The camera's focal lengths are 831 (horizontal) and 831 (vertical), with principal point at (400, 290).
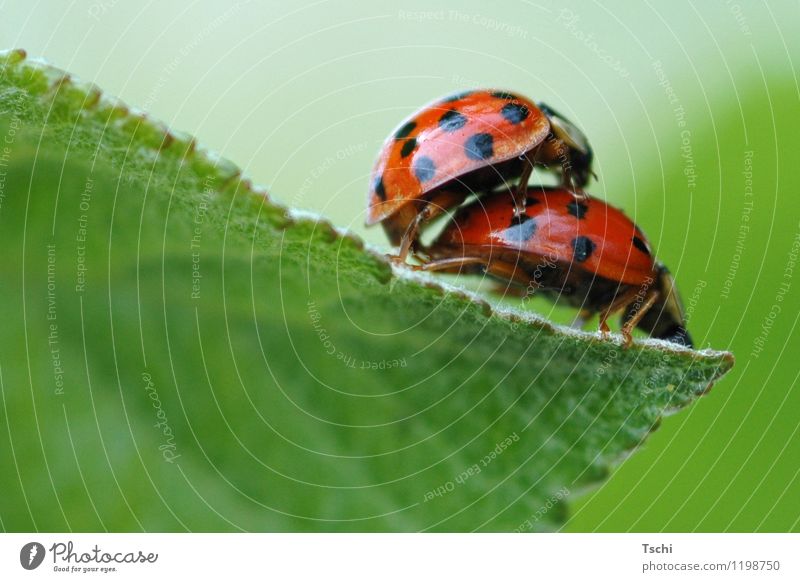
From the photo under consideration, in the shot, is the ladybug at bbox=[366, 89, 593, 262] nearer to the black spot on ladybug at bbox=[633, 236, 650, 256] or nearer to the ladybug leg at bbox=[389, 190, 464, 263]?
the ladybug leg at bbox=[389, 190, 464, 263]

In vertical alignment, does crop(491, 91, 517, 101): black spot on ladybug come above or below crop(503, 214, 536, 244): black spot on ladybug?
above

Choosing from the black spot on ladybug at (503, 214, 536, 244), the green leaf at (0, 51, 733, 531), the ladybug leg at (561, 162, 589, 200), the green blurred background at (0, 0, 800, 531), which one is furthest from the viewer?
the green blurred background at (0, 0, 800, 531)

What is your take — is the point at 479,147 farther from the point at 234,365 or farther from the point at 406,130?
the point at 234,365

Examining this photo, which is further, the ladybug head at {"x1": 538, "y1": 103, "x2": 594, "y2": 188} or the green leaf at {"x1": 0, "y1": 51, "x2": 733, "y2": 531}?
the ladybug head at {"x1": 538, "y1": 103, "x2": 594, "y2": 188}

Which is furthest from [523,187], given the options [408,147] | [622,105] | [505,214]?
[622,105]

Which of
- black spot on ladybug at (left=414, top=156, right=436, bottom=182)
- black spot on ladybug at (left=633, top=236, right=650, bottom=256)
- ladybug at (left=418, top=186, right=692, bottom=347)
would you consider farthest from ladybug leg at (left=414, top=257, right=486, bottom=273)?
black spot on ladybug at (left=633, top=236, right=650, bottom=256)

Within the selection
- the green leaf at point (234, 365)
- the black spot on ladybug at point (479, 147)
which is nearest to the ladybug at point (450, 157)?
the black spot on ladybug at point (479, 147)
